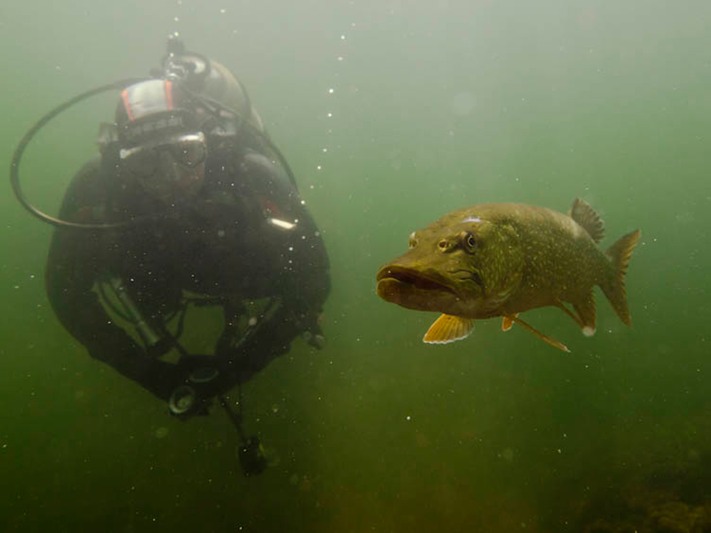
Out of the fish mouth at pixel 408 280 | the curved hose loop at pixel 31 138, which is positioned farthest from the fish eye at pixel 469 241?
the curved hose loop at pixel 31 138

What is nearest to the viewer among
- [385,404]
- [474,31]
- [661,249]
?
[385,404]

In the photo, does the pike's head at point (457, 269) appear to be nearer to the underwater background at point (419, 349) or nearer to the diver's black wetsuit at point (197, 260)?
the diver's black wetsuit at point (197, 260)

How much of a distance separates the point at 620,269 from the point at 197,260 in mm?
4147

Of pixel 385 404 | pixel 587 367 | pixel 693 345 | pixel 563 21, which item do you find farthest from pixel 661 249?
pixel 563 21

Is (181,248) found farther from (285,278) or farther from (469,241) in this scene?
(469,241)

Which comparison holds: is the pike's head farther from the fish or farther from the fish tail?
the fish tail

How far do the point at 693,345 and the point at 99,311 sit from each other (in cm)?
1610

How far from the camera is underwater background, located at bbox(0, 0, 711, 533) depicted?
784cm

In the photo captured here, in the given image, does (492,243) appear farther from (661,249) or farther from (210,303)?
(661,249)

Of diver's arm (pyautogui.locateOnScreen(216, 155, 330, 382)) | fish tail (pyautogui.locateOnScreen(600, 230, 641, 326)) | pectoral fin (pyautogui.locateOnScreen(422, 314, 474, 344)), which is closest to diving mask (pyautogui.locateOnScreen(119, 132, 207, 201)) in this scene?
diver's arm (pyautogui.locateOnScreen(216, 155, 330, 382))

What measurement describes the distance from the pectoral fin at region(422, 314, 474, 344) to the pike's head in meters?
0.28

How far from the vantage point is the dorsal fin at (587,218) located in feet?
9.25

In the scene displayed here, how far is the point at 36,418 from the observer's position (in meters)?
16.0

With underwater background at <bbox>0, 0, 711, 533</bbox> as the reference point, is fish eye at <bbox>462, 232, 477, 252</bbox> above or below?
above
